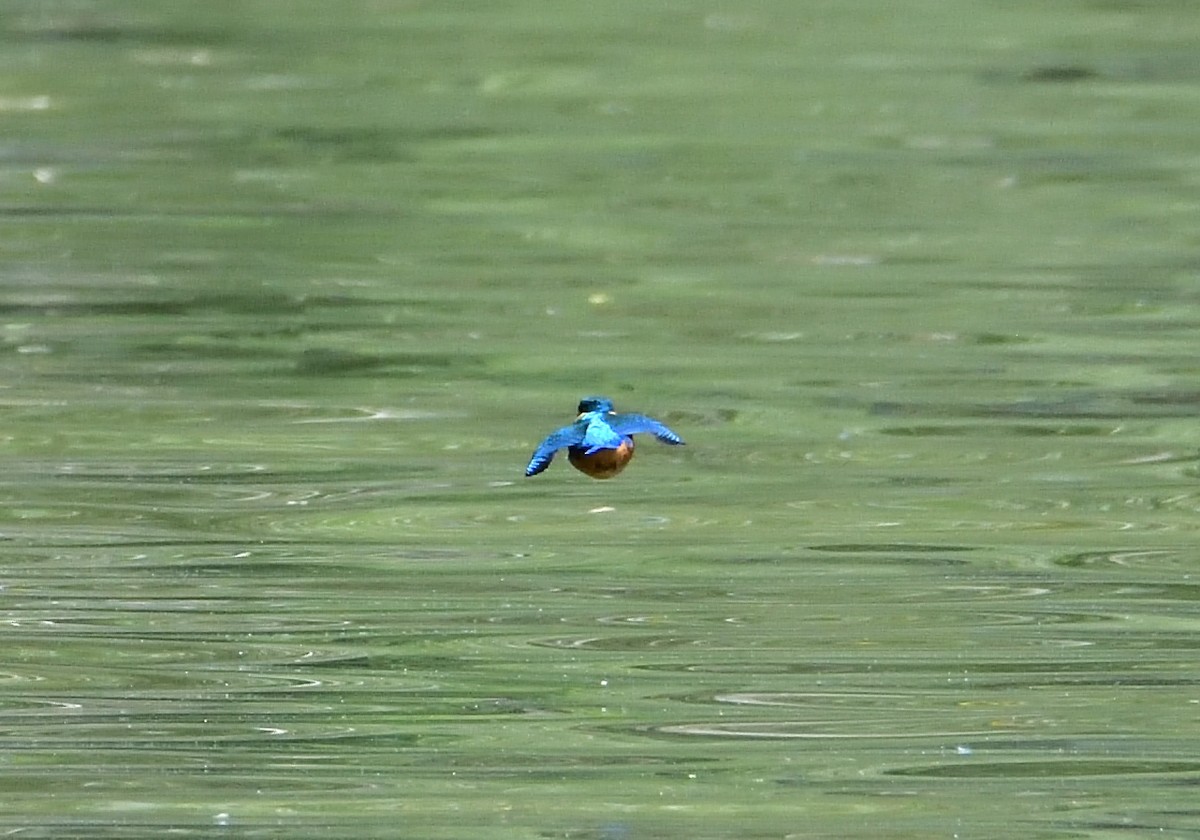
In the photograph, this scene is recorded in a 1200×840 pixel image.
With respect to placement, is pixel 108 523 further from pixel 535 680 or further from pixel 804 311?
pixel 804 311

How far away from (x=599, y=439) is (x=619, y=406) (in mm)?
1325

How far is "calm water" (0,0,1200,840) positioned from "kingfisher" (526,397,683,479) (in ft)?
1.23

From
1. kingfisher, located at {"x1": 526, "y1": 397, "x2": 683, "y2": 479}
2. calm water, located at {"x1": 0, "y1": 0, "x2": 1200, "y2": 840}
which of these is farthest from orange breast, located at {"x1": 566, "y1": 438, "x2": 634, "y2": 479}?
calm water, located at {"x1": 0, "y1": 0, "x2": 1200, "y2": 840}

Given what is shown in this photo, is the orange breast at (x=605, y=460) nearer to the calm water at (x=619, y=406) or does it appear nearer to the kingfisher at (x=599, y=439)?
the kingfisher at (x=599, y=439)

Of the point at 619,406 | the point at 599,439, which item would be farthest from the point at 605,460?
the point at 619,406

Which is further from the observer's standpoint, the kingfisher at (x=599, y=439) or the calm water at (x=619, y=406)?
the calm water at (x=619, y=406)

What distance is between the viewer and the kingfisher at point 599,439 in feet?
6.70

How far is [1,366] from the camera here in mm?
3572

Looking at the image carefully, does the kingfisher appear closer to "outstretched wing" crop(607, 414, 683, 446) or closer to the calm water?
"outstretched wing" crop(607, 414, 683, 446)

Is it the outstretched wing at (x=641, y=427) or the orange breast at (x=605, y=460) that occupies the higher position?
the outstretched wing at (x=641, y=427)

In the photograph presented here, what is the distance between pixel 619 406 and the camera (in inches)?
133

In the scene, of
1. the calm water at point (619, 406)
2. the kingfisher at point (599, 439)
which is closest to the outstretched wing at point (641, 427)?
the kingfisher at point (599, 439)

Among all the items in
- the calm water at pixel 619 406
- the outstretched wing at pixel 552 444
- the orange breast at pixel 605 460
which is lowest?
the calm water at pixel 619 406

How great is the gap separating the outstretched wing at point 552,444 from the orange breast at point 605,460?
12mm
